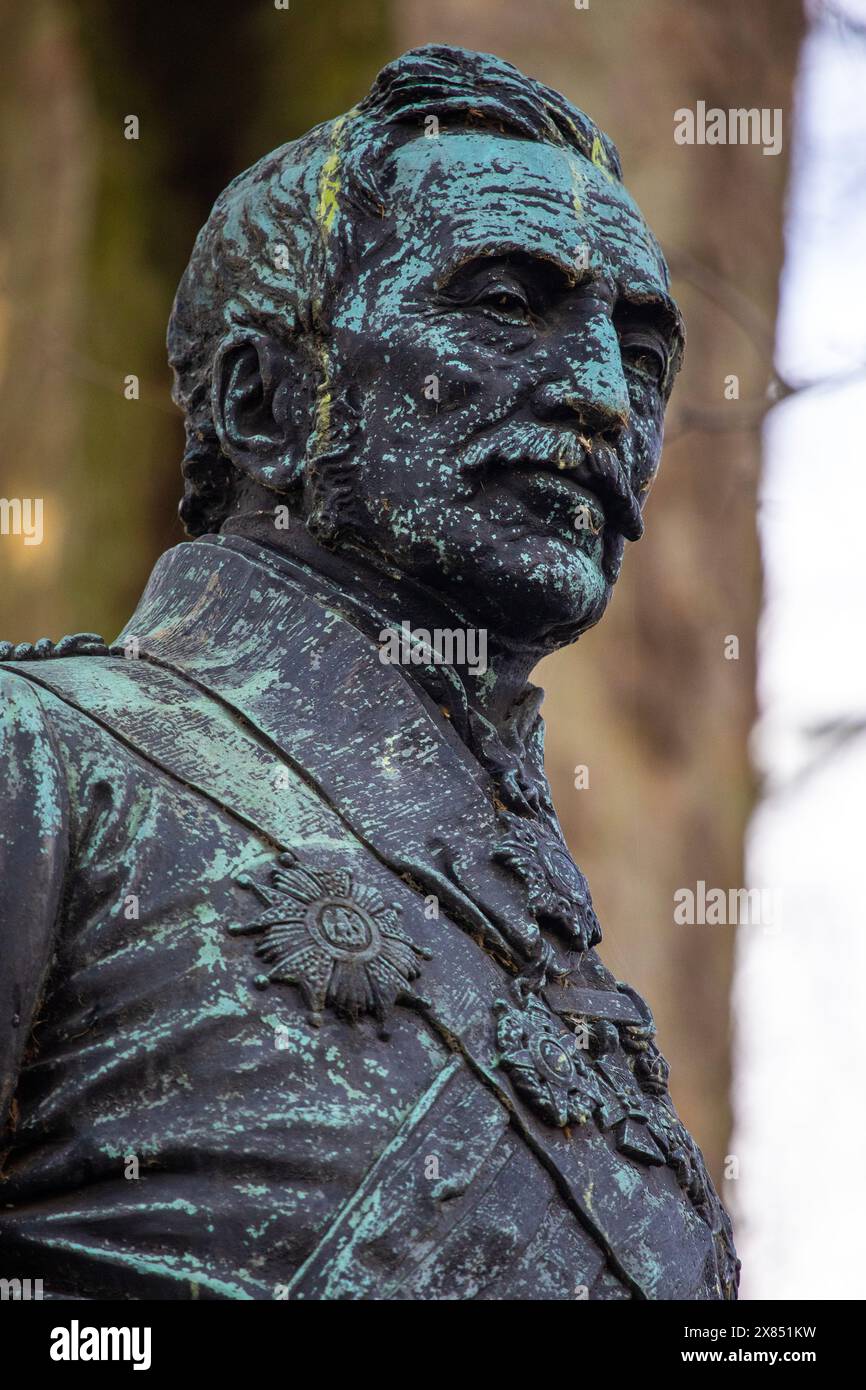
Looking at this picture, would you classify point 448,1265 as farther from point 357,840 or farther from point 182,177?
point 182,177

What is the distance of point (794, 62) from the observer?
8320 millimetres

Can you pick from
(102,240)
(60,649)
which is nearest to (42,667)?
(60,649)

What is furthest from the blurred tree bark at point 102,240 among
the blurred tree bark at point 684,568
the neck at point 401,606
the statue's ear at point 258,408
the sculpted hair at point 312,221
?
the neck at point 401,606

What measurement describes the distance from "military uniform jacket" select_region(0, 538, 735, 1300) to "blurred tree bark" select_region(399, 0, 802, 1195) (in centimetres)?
366

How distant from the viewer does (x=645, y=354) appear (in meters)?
4.31

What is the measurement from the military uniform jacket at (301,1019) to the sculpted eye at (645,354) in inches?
24.1

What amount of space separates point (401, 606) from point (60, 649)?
480 mm

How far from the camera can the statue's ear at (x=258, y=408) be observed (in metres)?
4.24

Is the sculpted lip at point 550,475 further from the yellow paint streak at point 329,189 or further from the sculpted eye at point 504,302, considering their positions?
the yellow paint streak at point 329,189

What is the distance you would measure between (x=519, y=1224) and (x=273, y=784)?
675 mm

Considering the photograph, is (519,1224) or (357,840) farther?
(357,840)

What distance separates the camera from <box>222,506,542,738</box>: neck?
4109mm

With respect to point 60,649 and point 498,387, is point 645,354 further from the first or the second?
point 60,649

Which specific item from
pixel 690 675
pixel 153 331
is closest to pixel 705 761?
pixel 690 675
